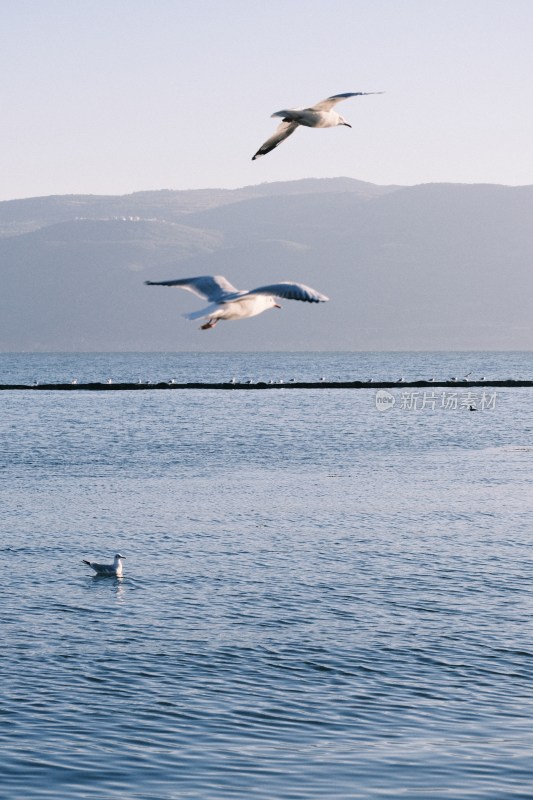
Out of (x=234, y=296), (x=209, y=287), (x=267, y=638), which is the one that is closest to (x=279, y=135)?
(x=209, y=287)

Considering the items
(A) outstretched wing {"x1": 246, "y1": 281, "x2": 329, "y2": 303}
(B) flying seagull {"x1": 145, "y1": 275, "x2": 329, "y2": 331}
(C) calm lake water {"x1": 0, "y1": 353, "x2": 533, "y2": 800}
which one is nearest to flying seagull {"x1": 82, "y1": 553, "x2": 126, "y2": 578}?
(C) calm lake water {"x1": 0, "y1": 353, "x2": 533, "y2": 800}

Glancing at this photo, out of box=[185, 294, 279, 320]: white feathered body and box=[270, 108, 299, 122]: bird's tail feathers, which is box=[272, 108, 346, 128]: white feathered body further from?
box=[185, 294, 279, 320]: white feathered body

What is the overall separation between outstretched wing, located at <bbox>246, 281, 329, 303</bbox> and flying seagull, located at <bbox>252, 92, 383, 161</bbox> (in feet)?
4.16

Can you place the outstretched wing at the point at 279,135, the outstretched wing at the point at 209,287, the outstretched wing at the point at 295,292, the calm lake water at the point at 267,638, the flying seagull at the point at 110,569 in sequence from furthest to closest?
the flying seagull at the point at 110,569 → the calm lake water at the point at 267,638 → the outstretched wing at the point at 279,135 → the outstretched wing at the point at 209,287 → the outstretched wing at the point at 295,292

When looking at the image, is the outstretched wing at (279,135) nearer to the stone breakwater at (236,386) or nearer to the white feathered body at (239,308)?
the white feathered body at (239,308)

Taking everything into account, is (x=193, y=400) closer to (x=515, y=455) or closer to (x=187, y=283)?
(x=515, y=455)

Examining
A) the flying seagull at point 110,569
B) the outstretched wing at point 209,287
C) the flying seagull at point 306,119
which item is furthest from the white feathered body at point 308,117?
the flying seagull at point 110,569

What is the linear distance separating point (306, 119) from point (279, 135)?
0.43 m

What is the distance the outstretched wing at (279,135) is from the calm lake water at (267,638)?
11.3 metres

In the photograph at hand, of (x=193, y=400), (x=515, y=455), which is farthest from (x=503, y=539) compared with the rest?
(x=193, y=400)

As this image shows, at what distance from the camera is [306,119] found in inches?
474

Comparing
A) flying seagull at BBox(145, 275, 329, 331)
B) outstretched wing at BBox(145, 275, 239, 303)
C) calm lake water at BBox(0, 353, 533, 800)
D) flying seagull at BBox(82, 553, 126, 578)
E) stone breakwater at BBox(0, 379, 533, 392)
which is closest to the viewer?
flying seagull at BBox(145, 275, 329, 331)

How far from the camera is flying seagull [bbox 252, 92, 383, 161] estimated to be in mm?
11914

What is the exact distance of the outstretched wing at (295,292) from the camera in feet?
34.3
